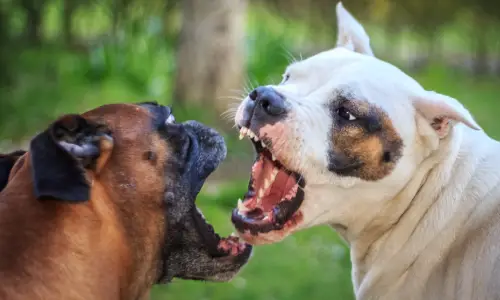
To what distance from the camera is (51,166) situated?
318cm

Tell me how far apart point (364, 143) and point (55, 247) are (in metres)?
1.46

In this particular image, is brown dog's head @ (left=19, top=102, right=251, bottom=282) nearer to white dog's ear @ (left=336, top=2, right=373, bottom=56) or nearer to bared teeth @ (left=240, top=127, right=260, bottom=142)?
bared teeth @ (left=240, top=127, right=260, bottom=142)

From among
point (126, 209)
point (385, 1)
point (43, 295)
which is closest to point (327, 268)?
point (126, 209)

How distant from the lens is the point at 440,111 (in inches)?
146

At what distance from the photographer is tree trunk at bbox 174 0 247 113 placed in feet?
30.2

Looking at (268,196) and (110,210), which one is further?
(268,196)

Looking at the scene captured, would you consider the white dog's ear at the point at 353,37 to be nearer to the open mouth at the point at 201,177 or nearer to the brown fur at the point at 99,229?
the open mouth at the point at 201,177

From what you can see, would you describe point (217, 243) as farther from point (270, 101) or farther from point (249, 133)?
point (270, 101)

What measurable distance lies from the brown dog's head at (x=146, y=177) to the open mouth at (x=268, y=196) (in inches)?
7.9

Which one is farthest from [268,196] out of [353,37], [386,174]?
[353,37]

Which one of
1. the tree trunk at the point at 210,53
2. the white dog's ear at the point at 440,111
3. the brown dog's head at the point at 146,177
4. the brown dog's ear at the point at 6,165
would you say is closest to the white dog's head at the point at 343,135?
the white dog's ear at the point at 440,111

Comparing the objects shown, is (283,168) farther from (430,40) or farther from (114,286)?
(430,40)

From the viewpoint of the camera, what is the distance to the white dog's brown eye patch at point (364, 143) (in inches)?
146

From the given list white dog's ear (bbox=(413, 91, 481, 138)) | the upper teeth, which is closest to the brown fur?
the upper teeth
